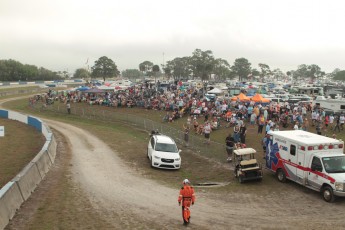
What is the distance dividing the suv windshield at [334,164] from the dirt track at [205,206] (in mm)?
1486

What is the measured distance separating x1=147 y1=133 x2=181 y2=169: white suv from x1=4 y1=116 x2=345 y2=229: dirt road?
6.77 ft

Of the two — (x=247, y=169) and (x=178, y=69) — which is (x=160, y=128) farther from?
(x=178, y=69)

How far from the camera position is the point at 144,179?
63.1ft

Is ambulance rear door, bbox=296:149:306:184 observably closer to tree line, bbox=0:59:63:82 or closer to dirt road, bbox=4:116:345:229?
dirt road, bbox=4:116:345:229

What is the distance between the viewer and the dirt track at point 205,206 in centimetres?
1290

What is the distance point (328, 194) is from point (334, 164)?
1.58 meters

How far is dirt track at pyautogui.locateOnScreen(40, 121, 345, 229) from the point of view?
12.9m

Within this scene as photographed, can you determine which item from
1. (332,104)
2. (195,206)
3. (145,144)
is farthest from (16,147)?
(332,104)

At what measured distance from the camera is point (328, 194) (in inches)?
619

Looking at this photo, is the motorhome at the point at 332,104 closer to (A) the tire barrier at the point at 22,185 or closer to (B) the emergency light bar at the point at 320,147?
(B) the emergency light bar at the point at 320,147

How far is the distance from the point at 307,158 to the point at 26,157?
1748 cm

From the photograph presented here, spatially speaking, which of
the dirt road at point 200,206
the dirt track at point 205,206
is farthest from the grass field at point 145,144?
the dirt track at point 205,206

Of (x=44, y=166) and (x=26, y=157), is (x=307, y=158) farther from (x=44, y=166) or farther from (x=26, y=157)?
(x=26, y=157)

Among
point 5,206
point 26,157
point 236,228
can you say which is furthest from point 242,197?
point 26,157
